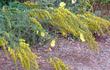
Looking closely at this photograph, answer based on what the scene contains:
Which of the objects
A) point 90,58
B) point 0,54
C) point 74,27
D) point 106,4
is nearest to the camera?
point 74,27

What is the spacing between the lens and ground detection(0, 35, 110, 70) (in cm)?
387

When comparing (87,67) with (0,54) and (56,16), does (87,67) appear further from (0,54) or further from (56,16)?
(56,16)

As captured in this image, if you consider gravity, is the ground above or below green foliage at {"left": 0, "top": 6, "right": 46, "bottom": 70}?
below

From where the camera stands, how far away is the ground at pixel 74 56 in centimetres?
387

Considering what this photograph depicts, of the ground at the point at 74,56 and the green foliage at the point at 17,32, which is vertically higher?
the green foliage at the point at 17,32

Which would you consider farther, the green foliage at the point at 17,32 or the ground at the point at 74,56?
the ground at the point at 74,56

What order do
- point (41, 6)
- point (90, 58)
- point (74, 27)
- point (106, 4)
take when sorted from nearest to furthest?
1. point (74, 27)
2. point (41, 6)
3. point (90, 58)
4. point (106, 4)

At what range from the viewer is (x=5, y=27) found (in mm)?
2293

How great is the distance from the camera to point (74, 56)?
4293mm

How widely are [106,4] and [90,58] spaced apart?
227 centimetres

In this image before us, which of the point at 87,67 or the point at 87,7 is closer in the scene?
the point at 87,67

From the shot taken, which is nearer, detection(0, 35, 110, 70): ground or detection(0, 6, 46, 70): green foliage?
detection(0, 6, 46, 70): green foliage

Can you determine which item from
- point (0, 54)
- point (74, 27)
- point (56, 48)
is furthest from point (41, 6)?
point (56, 48)

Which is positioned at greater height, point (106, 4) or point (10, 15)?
point (10, 15)
